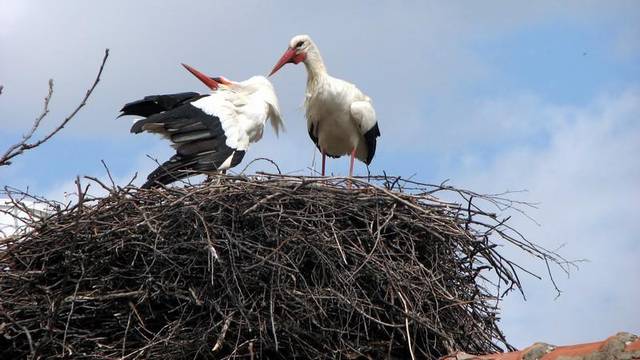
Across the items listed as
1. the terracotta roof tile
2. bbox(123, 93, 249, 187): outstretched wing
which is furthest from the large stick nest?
bbox(123, 93, 249, 187): outstretched wing

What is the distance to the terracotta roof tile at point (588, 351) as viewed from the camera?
12.9ft

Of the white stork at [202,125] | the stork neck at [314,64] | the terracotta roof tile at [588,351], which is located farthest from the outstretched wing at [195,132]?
the terracotta roof tile at [588,351]

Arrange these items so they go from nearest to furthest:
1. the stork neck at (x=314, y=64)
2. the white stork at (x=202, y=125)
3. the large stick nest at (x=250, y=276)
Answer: the large stick nest at (x=250, y=276) < the white stork at (x=202, y=125) < the stork neck at (x=314, y=64)

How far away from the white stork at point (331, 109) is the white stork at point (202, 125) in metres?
0.44

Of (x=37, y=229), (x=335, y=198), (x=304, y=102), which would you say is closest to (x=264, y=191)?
(x=335, y=198)

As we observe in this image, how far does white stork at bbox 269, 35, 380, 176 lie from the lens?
24.4 feet

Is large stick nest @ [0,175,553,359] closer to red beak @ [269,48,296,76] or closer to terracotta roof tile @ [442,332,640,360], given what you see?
terracotta roof tile @ [442,332,640,360]

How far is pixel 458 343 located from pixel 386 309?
0.44 metres

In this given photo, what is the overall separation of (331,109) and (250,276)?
2738 millimetres

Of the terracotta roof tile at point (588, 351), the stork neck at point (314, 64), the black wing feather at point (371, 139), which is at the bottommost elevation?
the terracotta roof tile at point (588, 351)

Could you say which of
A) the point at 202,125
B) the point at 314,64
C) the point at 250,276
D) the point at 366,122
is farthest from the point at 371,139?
the point at 250,276

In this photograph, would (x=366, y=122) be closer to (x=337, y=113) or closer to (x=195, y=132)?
(x=337, y=113)

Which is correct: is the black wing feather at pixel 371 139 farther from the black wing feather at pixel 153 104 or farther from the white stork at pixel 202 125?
the black wing feather at pixel 153 104

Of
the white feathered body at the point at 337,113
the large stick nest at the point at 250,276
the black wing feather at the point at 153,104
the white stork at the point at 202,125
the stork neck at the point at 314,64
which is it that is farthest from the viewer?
the stork neck at the point at 314,64
